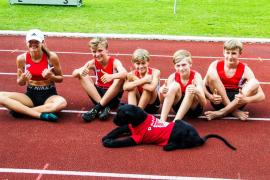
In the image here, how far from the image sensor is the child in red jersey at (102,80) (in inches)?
231

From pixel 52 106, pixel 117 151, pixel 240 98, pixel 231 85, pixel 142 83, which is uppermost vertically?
pixel 142 83

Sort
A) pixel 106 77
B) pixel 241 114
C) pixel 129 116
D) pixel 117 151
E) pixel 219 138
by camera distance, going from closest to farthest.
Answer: pixel 129 116, pixel 117 151, pixel 219 138, pixel 106 77, pixel 241 114

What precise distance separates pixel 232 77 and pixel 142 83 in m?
1.27

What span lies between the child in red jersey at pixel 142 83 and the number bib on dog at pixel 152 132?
2.46 ft

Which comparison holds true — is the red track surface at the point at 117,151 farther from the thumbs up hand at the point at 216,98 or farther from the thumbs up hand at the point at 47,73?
the thumbs up hand at the point at 47,73

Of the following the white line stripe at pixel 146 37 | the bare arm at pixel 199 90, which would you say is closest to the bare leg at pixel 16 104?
the bare arm at pixel 199 90

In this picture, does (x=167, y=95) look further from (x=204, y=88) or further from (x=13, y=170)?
(x=13, y=170)

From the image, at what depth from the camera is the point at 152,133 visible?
5004 mm

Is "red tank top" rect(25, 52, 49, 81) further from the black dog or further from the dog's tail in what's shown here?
the dog's tail

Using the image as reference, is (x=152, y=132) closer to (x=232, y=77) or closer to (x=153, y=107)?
(x=153, y=107)

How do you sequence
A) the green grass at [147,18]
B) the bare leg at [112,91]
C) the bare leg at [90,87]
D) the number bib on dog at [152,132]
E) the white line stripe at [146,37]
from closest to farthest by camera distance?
the number bib on dog at [152,132] < the bare leg at [112,91] < the bare leg at [90,87] < the white line stripe at [146,37] < the green grass at [147,18]

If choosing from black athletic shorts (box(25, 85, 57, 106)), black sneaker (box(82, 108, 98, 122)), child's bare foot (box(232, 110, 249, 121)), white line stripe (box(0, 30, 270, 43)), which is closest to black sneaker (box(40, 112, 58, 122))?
black athletic shorts (box(25, 85, 57, 106))

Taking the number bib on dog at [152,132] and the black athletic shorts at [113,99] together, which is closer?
the number bib on dog at [152,132]

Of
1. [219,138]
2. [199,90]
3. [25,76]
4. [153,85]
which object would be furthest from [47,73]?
[219,138]
